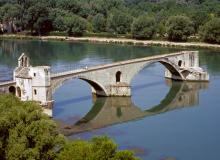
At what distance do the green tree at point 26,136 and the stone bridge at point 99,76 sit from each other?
1403 centimetres

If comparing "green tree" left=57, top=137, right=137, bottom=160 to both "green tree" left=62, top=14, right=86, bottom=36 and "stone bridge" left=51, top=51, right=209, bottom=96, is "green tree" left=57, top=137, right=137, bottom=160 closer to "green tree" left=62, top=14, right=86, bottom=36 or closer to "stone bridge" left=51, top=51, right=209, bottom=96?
"stone bridge" left=51, top=51, right=209, bottom=96

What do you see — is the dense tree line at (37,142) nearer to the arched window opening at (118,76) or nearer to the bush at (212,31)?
the arched window opening at (118,76)

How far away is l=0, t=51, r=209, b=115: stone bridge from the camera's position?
39.8 m

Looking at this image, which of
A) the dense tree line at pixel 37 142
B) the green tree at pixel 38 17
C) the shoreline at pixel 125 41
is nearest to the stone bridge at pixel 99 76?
the dense tree line at pixel 37 142

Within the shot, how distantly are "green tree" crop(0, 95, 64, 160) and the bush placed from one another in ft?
201

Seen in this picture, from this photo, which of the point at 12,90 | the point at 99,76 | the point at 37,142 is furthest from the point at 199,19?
the point at 37,142

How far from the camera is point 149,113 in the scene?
43.5 m

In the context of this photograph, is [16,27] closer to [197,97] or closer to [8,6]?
[8,6]

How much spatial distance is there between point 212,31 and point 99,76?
41.3 metres

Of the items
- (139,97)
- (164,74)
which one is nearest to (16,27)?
(164,74)

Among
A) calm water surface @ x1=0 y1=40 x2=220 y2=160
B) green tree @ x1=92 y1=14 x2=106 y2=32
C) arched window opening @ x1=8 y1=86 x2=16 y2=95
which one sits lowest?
calm water surface @ x1=0 y1=40 x2=220 y2=160

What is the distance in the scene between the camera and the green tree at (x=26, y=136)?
23.5 meters

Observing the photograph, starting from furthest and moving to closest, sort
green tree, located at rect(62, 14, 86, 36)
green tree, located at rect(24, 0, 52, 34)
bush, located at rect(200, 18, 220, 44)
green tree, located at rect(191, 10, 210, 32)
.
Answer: green tree, located at rect(24, 0, 52, 34) → green tree, located at rect(62, 14, 86, 36) → green tree, located at rect(191, 10, 210, 32) → bush, located at rect(200, 18, 220, 44)

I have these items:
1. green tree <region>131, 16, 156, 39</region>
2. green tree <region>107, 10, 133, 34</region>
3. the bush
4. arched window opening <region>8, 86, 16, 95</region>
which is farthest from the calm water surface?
green tree <region>107, 10, 133, 34</region>
